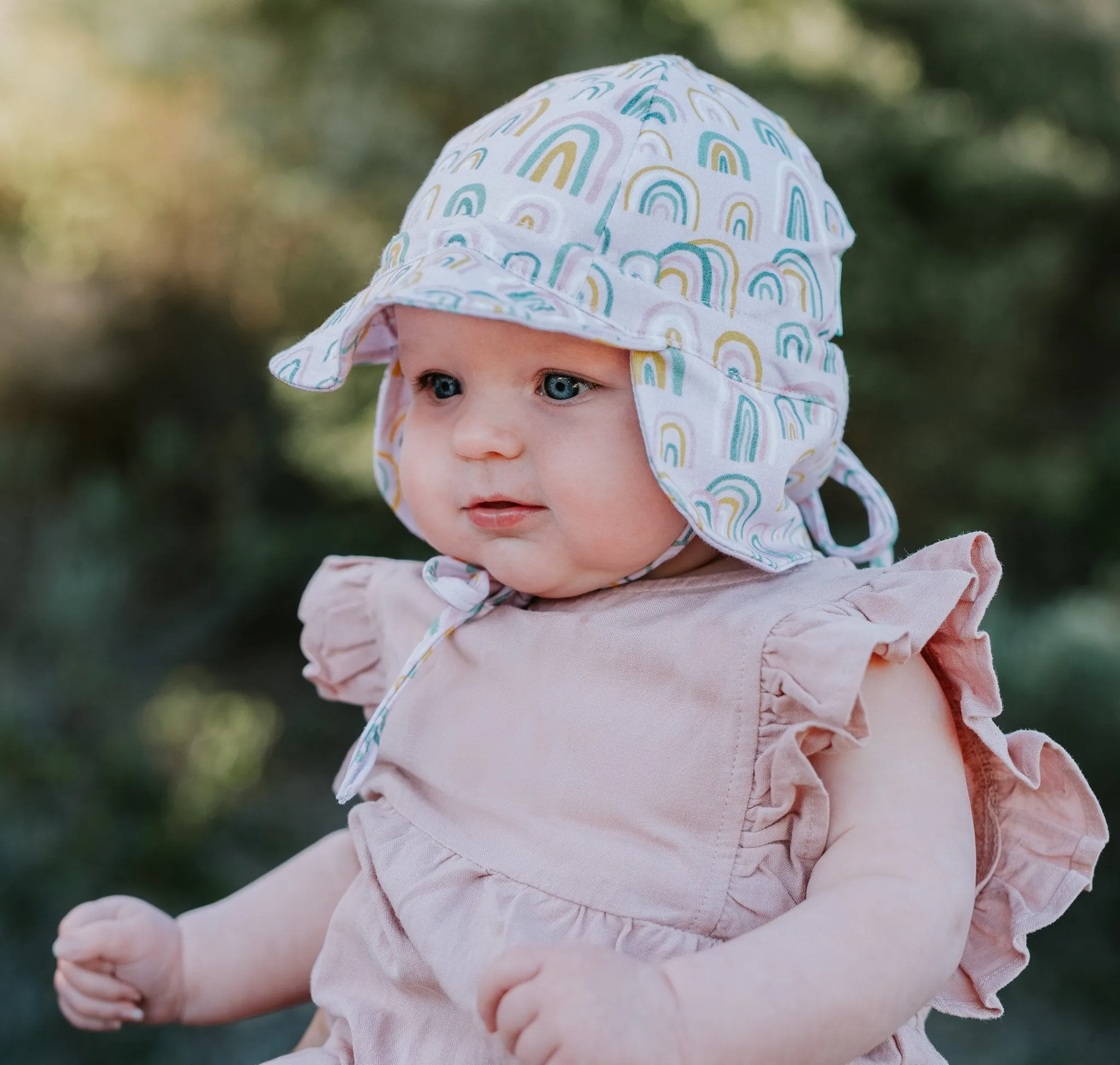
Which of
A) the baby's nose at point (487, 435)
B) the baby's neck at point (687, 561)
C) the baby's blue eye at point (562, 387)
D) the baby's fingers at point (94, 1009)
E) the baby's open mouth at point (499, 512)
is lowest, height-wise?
the baby's fingers at point (94, 1009)

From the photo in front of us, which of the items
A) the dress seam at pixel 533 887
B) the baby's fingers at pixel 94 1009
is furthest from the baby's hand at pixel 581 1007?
the baby's fingers at pixel 94 1009

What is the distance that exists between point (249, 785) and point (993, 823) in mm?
2454

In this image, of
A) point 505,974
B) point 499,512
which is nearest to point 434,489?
point 499,512

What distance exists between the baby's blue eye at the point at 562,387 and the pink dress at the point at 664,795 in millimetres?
199

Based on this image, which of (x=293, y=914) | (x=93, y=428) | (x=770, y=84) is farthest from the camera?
(x=93, y=428)

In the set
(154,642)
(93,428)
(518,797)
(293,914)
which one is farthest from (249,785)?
(518,797)

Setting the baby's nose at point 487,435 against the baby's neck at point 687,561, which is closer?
the baby's nose at point 487,435

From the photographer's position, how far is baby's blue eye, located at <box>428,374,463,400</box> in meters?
1.15

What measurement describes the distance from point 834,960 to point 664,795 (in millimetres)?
201

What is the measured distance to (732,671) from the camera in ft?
3.35

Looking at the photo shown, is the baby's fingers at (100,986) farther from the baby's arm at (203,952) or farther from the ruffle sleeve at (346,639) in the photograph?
the ruffle sleeve at (346,639)

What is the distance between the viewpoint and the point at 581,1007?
2.70 feet

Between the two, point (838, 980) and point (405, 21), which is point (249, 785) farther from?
point (838, 980)

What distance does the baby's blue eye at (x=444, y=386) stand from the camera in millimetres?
1149
